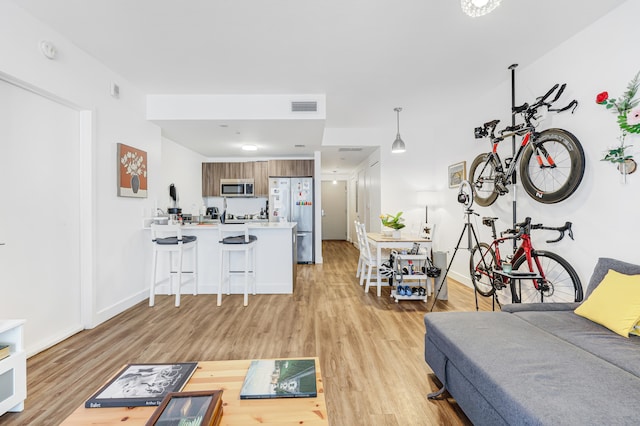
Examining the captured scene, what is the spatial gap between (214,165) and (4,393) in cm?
543

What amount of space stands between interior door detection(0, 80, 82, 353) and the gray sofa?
10.5 feet

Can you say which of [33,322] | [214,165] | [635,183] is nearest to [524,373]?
[635,183]

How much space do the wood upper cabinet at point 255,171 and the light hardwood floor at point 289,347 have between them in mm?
3142

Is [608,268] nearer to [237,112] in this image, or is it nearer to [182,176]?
[237,112]

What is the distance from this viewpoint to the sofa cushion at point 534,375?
1.01m

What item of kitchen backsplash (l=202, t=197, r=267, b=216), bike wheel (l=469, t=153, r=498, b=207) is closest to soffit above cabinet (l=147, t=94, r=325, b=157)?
bike wheel (l=469, t=153, r=498, b=207)

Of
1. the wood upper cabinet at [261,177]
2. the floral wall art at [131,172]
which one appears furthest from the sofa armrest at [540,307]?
the wood upper cabinet at [261,177]

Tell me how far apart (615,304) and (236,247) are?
340 cm

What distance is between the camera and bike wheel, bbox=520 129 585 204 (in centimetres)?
248

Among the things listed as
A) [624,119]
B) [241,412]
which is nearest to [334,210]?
[624,119]

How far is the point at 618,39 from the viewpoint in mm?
2195

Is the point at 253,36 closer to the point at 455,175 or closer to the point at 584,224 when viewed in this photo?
the point at 584,224

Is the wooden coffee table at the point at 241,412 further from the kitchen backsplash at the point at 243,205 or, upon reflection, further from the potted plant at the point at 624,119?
the kitchen backsplash at the point at 243,205

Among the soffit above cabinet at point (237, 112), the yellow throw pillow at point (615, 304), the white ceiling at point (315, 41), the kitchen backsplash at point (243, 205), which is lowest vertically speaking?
the yellow throw pillow at point (615, 304)
